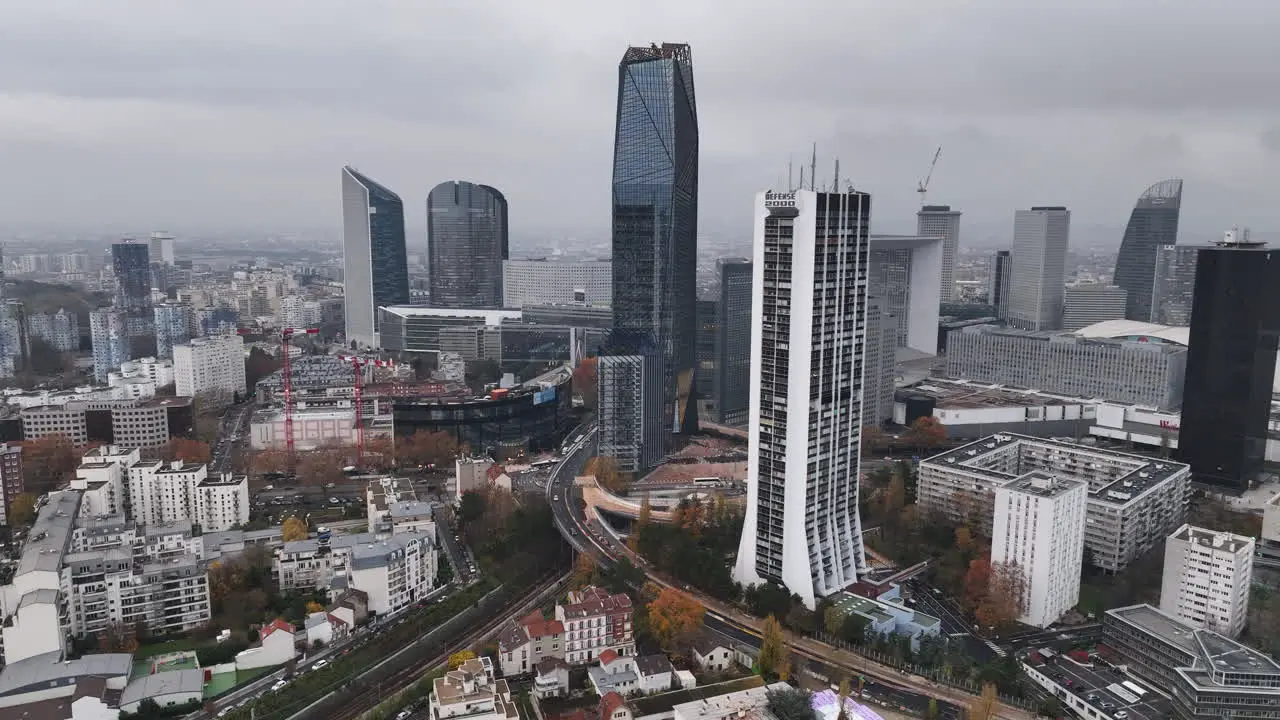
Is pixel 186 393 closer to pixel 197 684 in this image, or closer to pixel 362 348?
pixel 362 348

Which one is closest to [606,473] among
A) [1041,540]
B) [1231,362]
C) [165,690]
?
[1041,540]

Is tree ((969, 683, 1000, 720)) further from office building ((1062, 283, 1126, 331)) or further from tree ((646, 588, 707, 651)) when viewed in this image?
office building ((1062, 283, 1126, 331))

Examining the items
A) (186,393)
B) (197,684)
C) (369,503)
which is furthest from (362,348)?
(197,684)

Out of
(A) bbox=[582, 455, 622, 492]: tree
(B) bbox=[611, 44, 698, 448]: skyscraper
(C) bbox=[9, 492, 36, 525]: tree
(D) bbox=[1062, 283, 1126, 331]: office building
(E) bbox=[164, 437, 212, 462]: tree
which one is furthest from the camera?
(D) bbox=[1062, 283, 1126, 331]: office building

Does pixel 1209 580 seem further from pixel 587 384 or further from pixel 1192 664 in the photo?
pixel 587 384

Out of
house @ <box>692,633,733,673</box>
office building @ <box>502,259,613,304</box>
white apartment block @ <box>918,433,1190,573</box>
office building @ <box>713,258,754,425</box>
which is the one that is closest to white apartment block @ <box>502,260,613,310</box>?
office building @ <box>502,259,613,304</box>

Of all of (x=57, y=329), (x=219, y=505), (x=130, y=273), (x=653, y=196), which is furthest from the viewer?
(x=130, y=273)
